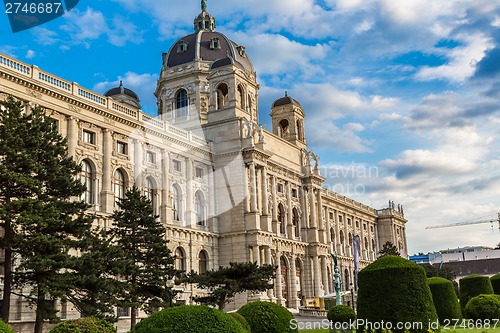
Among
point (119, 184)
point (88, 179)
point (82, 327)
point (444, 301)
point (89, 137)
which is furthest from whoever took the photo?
point (119, 184)

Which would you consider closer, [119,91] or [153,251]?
[153,251]

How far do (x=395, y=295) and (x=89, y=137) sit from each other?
28822 mm

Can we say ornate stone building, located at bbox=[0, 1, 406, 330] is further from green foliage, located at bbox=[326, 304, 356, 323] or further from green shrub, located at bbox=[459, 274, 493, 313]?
green shrub, located at bbox=[459, 274, 493, 313]

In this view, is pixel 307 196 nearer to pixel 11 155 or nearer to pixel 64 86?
pixel 64 86

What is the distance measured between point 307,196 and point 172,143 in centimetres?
2258

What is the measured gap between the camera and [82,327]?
14445mm

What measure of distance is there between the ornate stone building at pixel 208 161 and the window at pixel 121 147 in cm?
8

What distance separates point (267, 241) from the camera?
55312mm

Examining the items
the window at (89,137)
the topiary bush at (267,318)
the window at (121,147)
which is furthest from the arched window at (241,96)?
the topiary bush at (267,318)

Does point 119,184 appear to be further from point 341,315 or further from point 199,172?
point 341,315

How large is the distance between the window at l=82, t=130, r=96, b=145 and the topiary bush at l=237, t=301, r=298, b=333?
2573 cm

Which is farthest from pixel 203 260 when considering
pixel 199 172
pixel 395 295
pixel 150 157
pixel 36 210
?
pixel 395 295

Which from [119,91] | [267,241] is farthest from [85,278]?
[119,91]

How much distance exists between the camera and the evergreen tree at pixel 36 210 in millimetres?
24125
